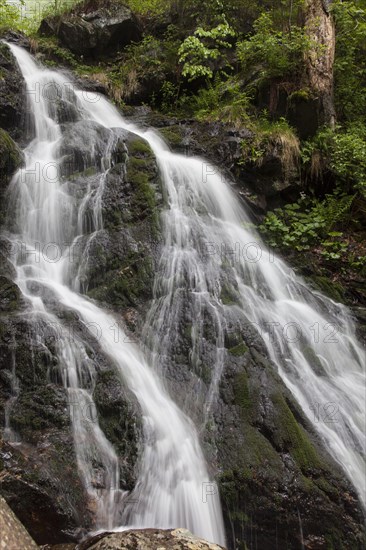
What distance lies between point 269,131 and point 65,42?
660 cm

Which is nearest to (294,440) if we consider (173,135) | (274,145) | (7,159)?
(7,159)

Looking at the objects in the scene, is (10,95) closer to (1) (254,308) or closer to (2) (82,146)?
(2) (82,146)

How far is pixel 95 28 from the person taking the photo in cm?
1173

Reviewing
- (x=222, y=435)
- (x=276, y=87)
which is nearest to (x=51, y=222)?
(x=222, y=435)

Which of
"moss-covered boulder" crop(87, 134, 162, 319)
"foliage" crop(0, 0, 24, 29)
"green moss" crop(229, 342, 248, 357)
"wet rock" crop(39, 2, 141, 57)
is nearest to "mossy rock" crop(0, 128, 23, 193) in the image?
"moss-covered boulder" crop(87, 134, 162, 319)

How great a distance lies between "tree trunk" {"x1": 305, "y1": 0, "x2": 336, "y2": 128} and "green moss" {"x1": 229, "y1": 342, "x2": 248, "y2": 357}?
5870mm

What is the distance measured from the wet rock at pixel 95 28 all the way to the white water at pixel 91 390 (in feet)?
20.8

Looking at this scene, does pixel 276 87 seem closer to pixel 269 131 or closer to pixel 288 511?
pixel 269 131

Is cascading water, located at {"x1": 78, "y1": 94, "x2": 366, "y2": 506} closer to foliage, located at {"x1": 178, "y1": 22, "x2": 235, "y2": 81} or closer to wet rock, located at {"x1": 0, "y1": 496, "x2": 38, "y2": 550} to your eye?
wet rock, located at {"x1": 0, "y1": 496, "x2": 38, "y2": 550}

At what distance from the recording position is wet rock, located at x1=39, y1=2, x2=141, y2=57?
461 inches

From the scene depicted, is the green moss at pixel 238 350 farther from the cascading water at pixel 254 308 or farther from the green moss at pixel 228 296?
the green moss at pixel 228 296

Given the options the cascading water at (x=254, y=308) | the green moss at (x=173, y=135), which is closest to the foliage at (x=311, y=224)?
the cascading water at (x=254, y=308)

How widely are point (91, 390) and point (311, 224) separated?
5.46 m

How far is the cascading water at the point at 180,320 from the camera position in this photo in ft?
12.7
